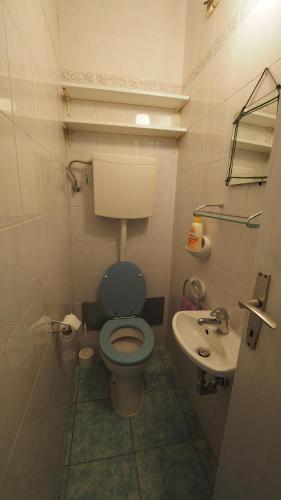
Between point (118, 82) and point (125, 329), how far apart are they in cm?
171

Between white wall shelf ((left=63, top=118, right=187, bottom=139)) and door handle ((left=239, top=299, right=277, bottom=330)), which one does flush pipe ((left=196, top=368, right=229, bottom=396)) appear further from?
white wall shelf ((left=63, top=118, right=187, bottom=139))

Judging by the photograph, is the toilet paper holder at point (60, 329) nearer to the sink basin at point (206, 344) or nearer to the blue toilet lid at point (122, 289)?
the sink basin at point (206, 344)

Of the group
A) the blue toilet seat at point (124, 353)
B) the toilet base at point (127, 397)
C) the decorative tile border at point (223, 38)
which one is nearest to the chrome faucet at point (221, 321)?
the blue toilet seat at point (124, 353)

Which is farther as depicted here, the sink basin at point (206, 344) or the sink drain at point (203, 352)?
the sink drain at point (203, 352)

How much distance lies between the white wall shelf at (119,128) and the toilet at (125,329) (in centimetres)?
92

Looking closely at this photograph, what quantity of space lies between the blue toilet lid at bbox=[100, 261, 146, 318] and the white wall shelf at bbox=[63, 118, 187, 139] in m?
0.92

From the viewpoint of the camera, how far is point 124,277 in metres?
1.57

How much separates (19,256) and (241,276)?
0.84 m

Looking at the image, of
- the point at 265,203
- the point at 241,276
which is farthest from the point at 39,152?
the point at 241,276

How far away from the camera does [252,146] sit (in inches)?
32.3

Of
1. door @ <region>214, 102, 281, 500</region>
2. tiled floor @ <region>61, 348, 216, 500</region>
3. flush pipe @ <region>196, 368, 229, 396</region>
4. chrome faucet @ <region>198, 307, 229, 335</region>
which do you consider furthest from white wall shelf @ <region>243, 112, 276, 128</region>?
tiled floor @ <region>61, 348, 216, 500</region>

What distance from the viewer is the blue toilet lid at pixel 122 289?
1561mm

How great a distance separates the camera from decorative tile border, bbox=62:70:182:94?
1310mm

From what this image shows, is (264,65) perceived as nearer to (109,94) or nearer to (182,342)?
(109,94)
